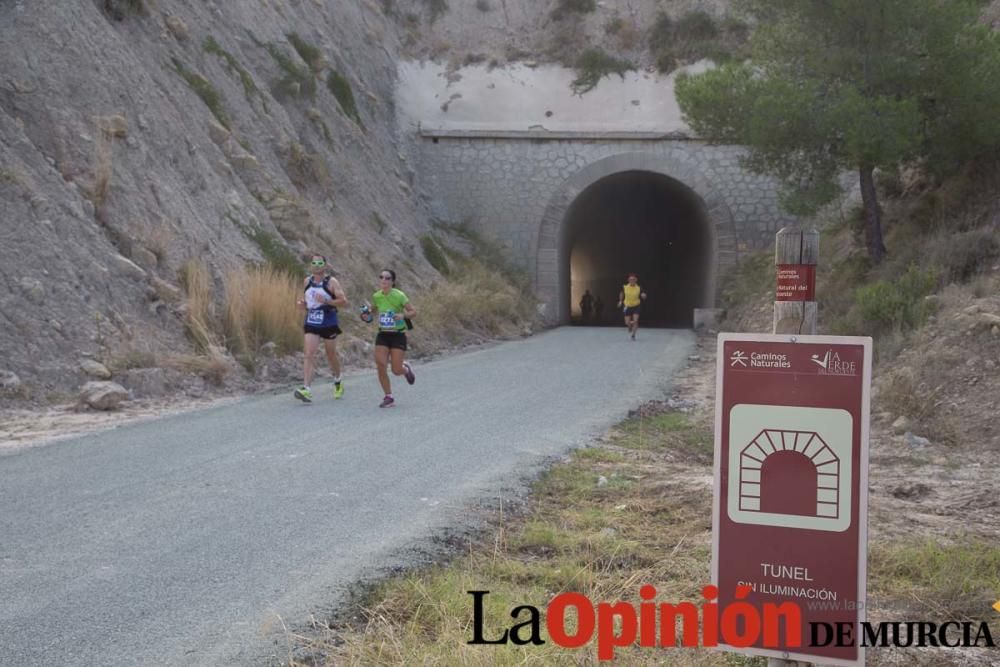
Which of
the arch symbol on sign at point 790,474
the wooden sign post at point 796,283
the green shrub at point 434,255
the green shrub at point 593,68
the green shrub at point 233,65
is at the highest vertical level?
the green shrub at point 593,68

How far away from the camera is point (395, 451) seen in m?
7.65

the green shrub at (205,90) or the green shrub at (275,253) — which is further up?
the green shrub at (205,90)

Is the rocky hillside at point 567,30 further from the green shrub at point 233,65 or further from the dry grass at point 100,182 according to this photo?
the dry grass at point 100,182

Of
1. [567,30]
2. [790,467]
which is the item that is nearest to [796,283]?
[790,467]

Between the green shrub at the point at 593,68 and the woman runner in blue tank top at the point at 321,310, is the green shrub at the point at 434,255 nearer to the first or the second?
the green shrub at the point at 593,68

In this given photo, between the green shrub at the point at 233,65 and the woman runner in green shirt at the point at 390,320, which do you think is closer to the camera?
the woman runner in green shirt at the point at 390,320

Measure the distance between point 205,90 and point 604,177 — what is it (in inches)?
556

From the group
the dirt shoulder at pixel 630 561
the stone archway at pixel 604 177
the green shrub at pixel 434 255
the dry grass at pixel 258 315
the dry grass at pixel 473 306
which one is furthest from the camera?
the stone archway at pixel 604 177

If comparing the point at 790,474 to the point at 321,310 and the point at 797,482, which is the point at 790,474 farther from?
the point at 321,310

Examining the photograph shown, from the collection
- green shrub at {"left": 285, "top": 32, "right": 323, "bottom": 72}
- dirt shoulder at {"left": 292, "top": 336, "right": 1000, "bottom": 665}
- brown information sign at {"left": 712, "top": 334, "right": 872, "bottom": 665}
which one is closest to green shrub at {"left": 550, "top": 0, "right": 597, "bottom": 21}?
green shrub at {"left": 285, "top": 32, "right": 323, "bottom": 72}

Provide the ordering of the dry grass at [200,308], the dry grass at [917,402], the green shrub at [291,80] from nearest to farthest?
1. the dry grass at [917,402]
2. the dry grass at [200,308]
3. the green shrub at [291,80]

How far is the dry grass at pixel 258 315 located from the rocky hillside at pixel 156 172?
523mm

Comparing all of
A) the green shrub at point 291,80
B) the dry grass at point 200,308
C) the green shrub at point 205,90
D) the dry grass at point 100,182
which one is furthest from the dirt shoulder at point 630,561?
the green shrub at point 291,80

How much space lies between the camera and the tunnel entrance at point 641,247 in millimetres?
30516
